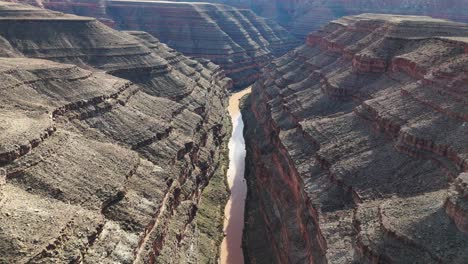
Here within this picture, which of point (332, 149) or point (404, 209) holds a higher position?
point (404, 209)

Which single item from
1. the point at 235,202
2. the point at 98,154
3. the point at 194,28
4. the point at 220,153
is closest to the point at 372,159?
the point at 235,202

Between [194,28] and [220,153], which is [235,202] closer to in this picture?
[220,153]

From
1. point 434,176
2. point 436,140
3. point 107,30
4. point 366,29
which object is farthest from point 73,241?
point 366,29

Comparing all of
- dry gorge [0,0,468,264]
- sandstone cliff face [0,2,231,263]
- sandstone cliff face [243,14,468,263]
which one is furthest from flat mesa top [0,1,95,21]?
sandstone cliff face [243,14,468,263]

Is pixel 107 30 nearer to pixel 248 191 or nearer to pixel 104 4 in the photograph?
pixel 248 191

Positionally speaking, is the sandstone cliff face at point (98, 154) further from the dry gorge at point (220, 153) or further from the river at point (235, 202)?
the river at point (235, 202)

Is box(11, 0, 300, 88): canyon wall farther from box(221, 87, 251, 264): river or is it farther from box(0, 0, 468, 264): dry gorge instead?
box(0, 0, 468, 264): dry gorge
